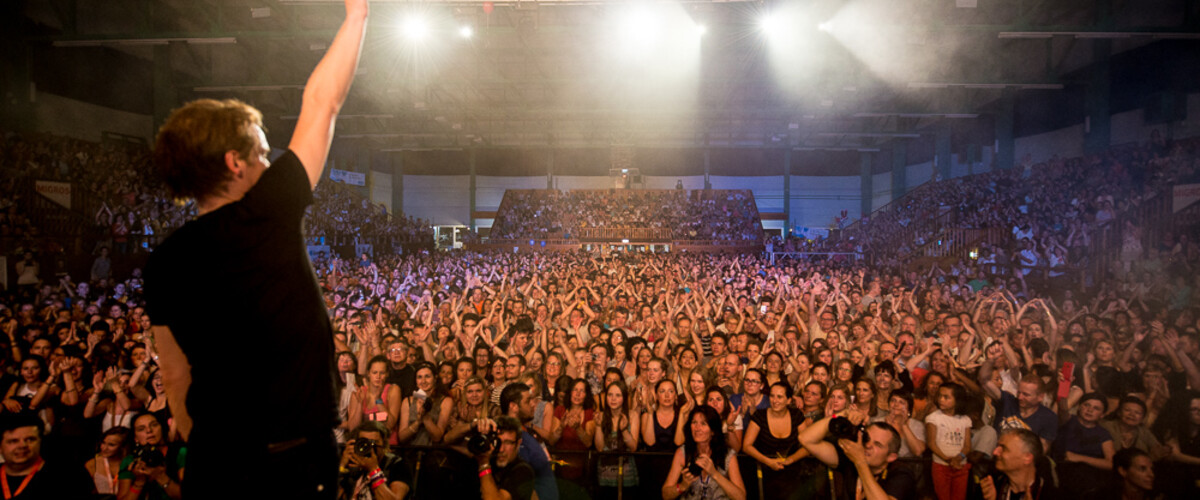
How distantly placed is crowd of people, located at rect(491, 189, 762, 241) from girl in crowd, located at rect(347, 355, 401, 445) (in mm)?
22861

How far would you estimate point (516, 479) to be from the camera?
12.1 ft

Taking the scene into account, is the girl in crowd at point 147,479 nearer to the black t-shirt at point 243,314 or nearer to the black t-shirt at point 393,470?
the black t-shirt at point 393,470

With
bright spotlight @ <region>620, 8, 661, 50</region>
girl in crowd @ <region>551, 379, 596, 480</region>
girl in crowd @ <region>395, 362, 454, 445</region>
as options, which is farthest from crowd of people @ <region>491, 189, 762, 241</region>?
girl in crowd @ <region>551, 379, 596, 480</region>

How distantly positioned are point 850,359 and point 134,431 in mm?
5576

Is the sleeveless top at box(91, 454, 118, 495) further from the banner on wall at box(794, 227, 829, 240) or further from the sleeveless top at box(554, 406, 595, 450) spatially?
the banner on wall at box(794, 227, 829, 240)

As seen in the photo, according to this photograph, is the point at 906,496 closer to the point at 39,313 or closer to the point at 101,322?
the point at 101,322

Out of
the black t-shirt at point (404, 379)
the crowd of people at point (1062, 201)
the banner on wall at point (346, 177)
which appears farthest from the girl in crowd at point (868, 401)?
the banner on wall at point (346, 177)

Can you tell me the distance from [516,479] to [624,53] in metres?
15.1

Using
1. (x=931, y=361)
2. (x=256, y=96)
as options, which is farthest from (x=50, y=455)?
(x=256, y=96)

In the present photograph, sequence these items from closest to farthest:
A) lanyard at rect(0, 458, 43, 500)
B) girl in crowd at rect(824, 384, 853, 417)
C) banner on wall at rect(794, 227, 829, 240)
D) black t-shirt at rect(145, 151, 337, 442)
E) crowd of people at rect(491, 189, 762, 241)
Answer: black t-shirt at rect(145, 151, 337, 442), lanyard at rect(0, 458, 43, 500), girl in crowd at rect(824, 384, 853, 417), crowd of people at rect(491, 189, 762, 241), banner on wall at rect(794, 227, 829, 240)

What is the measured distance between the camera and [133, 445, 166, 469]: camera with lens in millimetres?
3508

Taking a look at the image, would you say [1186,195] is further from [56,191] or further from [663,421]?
[56,191]

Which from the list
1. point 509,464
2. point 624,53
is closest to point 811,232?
point 624,53

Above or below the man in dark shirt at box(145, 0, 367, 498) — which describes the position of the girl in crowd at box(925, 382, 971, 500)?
below
